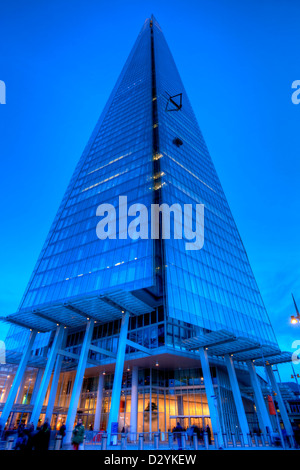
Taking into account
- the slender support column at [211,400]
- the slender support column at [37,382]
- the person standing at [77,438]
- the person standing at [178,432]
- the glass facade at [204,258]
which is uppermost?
the glass facade at [204,258]

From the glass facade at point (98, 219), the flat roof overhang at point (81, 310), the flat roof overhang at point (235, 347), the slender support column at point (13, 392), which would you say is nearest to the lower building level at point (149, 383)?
the slender support column at point (13, 392)

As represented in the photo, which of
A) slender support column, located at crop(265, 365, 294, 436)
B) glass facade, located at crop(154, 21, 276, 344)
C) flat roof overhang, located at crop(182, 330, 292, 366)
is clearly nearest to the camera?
flat roof overhang, located at crop(182, 330, 292, 366)

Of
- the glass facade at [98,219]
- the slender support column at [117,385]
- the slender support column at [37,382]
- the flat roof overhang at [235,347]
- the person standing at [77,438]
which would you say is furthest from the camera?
the slender support column at [37,382]

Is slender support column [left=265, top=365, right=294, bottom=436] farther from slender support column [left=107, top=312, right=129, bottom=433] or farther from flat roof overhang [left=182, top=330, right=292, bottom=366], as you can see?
slender support column [left=107, top=312, right=129, bottom=433]

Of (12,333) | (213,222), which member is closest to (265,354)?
(213,222)

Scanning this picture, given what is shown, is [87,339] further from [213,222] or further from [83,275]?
[213,222]

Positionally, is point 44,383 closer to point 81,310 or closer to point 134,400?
point 81,310

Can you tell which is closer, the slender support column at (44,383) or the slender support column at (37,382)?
the slender support column at (44,383)

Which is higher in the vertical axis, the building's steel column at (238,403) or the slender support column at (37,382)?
the slender support column at (37,382)

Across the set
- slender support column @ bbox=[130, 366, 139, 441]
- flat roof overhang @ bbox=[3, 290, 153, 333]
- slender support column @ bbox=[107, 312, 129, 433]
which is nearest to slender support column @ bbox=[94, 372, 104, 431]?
slender support column @ bbox=[130, 366, 139, 441]

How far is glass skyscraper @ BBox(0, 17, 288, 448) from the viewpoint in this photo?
28.2 m

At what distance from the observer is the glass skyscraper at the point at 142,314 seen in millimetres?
28156

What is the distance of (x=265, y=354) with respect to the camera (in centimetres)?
2981

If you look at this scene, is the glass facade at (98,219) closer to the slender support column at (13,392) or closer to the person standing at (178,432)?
the slender support column at (13,392)
